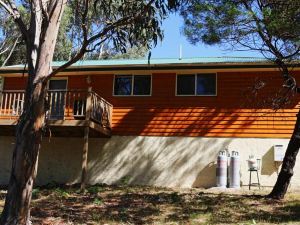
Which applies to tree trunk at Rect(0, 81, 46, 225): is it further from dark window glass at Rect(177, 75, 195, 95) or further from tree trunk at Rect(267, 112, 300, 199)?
dark window glass at Rect(177, 75, 195, 95)

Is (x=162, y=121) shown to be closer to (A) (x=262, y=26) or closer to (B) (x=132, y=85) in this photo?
(B) (x=132, y=85)

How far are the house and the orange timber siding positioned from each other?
4 cm

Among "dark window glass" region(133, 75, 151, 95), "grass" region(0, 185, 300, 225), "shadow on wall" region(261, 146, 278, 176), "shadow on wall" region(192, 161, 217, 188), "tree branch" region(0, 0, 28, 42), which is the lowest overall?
"grass" region(0, 185, 300, 225)

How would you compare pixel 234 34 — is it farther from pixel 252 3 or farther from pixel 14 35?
pixel 14 35

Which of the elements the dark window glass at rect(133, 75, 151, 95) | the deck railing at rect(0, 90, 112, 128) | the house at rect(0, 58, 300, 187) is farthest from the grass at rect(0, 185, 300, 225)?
the dark window glass at rect(133, 75, 151, 95)

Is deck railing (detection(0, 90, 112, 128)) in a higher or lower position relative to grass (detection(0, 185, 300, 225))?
higher

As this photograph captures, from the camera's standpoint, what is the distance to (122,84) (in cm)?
1847

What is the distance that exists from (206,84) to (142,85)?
2470 millimetres

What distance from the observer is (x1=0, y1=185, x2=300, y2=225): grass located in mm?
10891

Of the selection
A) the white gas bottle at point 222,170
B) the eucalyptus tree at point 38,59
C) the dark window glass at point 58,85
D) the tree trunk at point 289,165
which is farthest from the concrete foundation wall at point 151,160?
the eucalyptus tree at point 38,59

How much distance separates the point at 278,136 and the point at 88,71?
7612 mm

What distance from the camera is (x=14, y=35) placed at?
34531mm

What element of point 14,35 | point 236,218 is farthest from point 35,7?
point 14,35

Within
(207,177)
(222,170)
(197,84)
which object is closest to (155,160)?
(207,177)
